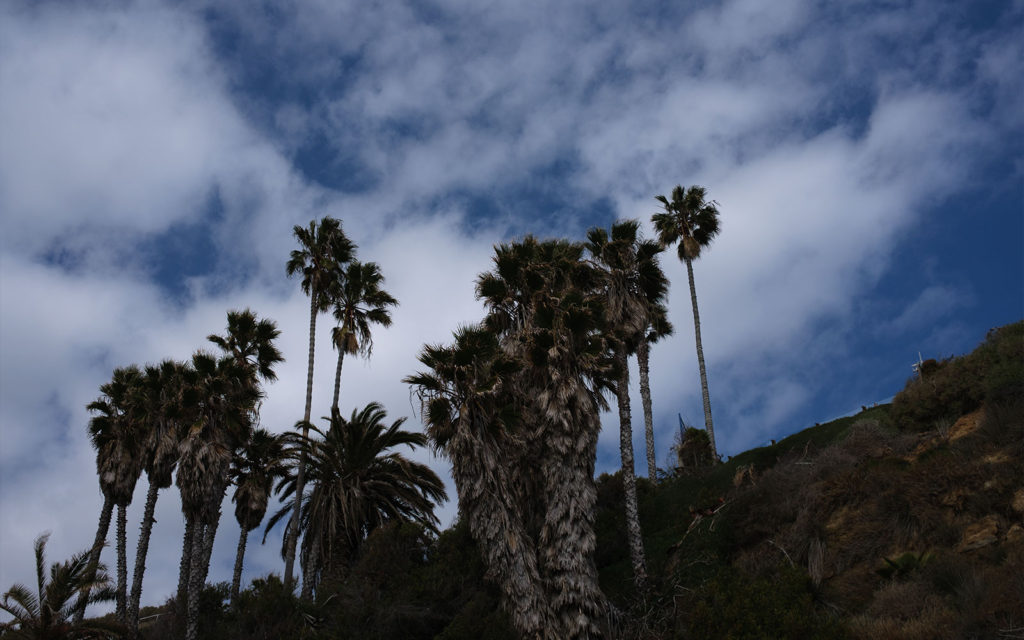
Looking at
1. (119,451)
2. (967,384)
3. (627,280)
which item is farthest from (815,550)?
(119,451)

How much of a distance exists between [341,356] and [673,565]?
73.2 ft

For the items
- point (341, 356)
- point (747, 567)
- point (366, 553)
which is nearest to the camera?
point (747, 567)

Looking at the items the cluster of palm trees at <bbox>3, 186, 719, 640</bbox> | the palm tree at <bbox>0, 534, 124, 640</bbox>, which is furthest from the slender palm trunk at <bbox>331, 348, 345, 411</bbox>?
the palm tree at <bbox>0, 534, 124, 640</bbox>

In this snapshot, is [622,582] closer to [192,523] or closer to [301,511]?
[301,511]

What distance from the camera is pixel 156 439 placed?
3566 centimetres

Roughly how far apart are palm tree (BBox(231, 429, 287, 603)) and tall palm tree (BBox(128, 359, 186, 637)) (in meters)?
3.87

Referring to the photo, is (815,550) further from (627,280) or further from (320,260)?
(320,260)

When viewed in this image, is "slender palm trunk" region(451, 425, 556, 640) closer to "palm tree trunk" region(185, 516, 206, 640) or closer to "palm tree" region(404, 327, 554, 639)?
"palm tree" region(404, 327, 554, 639)

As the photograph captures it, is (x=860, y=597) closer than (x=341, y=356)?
Yes

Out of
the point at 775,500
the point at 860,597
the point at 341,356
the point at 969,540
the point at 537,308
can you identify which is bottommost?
the point at 860,597

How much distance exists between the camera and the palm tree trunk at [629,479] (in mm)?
26359

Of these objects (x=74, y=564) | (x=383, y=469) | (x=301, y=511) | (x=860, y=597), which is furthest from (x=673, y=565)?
(x=74, y=564)

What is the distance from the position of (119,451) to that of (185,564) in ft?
21.5

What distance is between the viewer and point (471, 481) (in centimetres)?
2391
